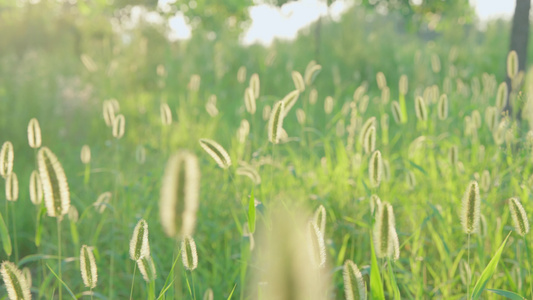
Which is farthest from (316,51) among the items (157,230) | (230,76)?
(157,230)

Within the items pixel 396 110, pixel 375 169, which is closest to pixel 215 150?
pixel 375 169

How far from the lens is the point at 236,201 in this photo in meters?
2.68

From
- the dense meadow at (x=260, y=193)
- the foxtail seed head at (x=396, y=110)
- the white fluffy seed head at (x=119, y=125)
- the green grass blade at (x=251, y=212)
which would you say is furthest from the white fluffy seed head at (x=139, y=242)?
the foxtail seed head at (x=396, y=110)

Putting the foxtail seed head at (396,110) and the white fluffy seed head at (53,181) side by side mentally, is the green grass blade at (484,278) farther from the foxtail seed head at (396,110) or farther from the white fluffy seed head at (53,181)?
the foxtail seed head at (396,110)

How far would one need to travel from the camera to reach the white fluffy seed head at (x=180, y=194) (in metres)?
0.86

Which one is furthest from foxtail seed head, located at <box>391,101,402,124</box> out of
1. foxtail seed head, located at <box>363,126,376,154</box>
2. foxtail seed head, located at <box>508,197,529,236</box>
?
foxtail seed head, located at <box>508,197,529,236</box>

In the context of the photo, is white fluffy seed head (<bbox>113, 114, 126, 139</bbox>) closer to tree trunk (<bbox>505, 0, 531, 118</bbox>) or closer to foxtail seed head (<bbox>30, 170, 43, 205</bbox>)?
foxtail seed head (<bbox>30, 170, 43, 205</bbox>)

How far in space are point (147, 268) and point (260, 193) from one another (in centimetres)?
64

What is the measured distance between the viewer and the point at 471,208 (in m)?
1.02

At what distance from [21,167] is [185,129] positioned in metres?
1.24

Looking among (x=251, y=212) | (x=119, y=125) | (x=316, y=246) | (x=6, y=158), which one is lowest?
(x=316, y=246)

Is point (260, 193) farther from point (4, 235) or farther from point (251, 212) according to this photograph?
point (4, 235)

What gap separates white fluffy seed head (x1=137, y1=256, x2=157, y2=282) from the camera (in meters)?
1.09

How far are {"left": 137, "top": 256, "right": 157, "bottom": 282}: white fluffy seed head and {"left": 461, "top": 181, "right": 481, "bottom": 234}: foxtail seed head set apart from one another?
686 millimetres
